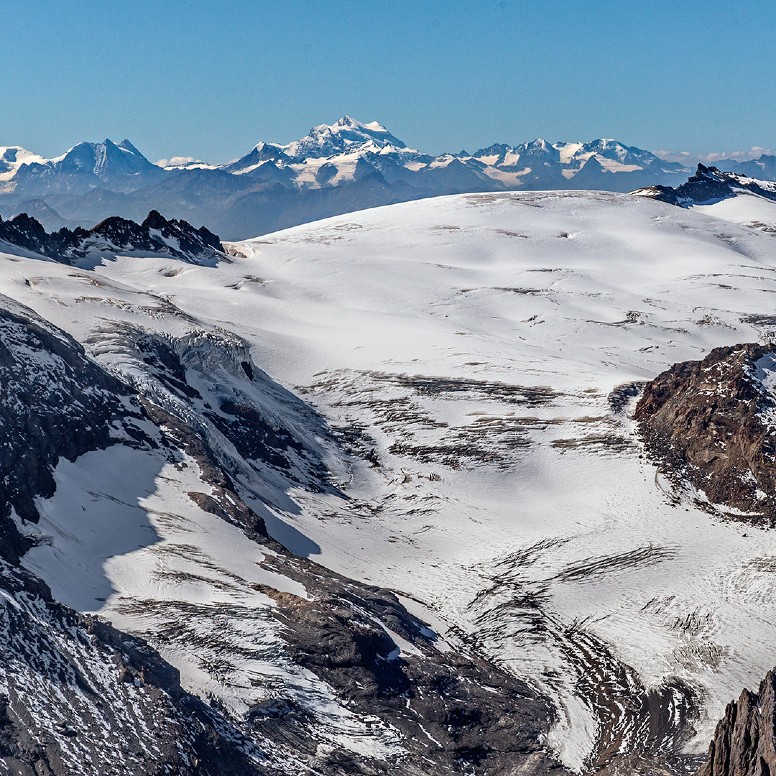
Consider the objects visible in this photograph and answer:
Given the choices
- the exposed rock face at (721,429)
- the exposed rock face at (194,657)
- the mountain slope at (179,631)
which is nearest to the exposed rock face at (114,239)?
the mountain slope at (179,631)

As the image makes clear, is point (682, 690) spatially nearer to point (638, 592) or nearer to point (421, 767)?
point (638, 592)

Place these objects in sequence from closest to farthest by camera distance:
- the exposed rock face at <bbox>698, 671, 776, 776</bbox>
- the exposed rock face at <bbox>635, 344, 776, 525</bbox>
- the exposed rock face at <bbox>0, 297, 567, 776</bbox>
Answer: the exposed rock face at <bbox>698, 671, 776, 776</bbox> < the exposed rock face at <bbox>0, 297, 567, 776</bbox> < the exposed rock face at <bbox>635, 344, 776, 525</bbox>

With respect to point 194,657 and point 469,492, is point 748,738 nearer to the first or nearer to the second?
point 194,657

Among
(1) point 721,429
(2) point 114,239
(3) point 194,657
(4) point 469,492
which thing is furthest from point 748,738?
(2) point 114,239

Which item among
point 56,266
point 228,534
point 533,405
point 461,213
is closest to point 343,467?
point 533,405

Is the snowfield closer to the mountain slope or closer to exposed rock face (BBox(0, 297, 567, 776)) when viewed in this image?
the mountain slope

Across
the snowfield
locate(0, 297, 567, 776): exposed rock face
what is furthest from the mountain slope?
the snowfield
